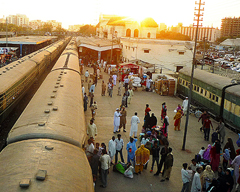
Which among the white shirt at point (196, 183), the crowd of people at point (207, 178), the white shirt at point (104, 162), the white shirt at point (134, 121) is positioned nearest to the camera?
the crowd of people at point (207, 178)

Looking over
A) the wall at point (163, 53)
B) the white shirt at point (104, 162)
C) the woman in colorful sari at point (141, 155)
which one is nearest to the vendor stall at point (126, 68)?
the wall at point (163, 53)

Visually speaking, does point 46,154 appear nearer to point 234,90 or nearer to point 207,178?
point 207,178

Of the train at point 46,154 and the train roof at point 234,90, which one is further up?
the train roof at point 234,90

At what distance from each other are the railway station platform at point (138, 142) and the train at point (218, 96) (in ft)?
2.41

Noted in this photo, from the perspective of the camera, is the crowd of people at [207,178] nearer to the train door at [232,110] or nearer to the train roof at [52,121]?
the train roof at [52,121]

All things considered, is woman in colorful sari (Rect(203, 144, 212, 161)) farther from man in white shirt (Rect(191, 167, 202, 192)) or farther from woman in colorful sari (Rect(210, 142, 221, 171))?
man in white shirt (Rect(191, 167, 202, 192))

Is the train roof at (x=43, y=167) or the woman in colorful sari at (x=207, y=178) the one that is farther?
the woman in colorful sari at (x=207, y=178)

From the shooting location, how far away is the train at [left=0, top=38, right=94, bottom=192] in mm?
3896

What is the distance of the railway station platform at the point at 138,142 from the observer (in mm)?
8172

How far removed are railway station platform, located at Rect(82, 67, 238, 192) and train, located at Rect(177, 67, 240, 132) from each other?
2.41 ft

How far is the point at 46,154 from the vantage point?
4.73 m

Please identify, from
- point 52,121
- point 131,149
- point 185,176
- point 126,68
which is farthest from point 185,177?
point 126,68

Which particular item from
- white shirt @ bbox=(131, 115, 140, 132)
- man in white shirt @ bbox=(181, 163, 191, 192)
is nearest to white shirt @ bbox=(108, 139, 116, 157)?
man in white shirt @ bbox=(181, 163, 191, 192)

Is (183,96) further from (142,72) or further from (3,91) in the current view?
(3,91)
